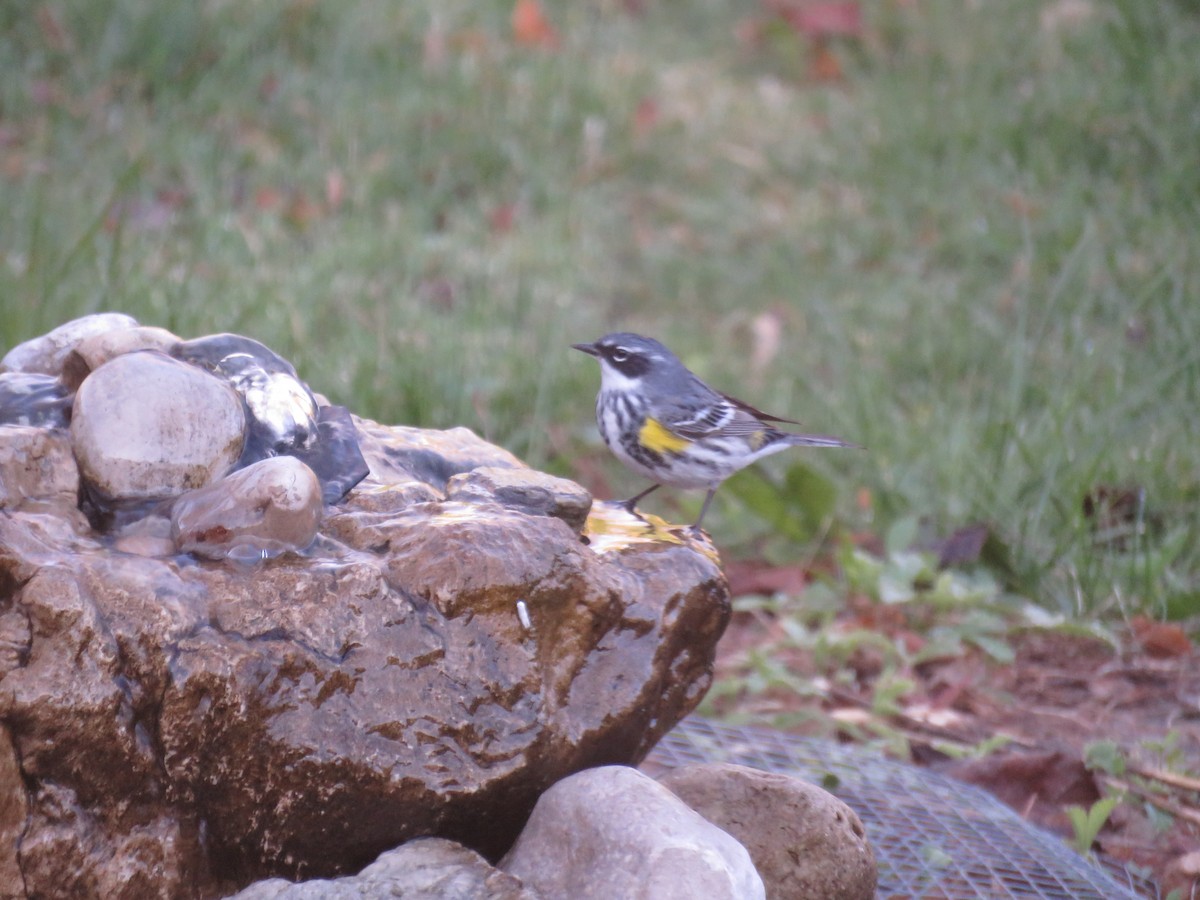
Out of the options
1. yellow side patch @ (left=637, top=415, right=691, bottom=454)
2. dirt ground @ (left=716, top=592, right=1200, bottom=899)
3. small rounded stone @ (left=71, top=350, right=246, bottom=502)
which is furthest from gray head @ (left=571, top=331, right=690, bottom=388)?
small rounded stone @ (left=71, top=350, right=246, bottom=502)

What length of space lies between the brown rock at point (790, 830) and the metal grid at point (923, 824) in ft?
1.63

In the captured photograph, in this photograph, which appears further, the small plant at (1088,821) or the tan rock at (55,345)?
the small plant at (1088,821)

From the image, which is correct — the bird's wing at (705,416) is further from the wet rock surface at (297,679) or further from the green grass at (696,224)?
the wet rock surface at (297,679)

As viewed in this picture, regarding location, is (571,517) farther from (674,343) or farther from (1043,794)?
(674,343)

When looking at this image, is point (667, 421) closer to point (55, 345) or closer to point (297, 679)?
point (55, 345)

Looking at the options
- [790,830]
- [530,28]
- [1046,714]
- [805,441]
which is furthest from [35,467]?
[530,28]

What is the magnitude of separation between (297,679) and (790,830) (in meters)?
1.09

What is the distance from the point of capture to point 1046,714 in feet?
15.1

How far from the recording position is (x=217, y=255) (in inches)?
279

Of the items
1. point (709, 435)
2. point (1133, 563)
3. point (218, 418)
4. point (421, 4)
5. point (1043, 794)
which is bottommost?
point (1043, 794)

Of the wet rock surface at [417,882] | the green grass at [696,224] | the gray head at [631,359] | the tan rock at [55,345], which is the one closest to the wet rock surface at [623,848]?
the wet rock surface at [417,882]

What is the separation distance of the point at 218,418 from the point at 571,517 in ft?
2.58

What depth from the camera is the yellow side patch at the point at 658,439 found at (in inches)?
165

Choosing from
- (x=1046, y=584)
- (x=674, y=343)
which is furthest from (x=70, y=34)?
(x=1046, y=584)
